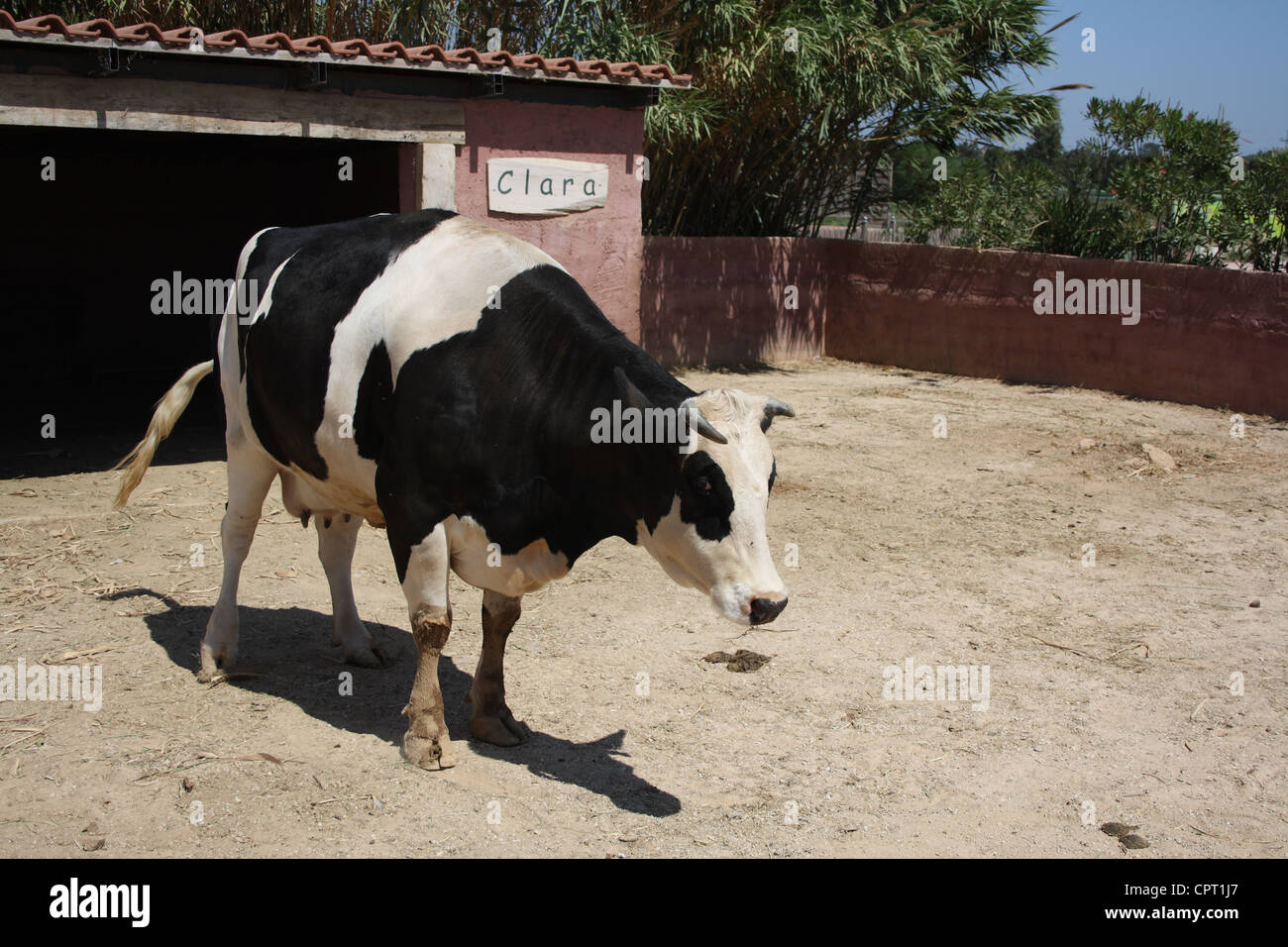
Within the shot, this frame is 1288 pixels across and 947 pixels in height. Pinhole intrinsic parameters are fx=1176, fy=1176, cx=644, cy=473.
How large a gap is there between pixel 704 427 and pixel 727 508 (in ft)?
0.85

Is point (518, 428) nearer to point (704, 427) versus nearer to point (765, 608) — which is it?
point (704, 427)

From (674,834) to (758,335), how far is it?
11.5 metres

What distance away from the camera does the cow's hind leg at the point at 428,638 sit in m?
4.09

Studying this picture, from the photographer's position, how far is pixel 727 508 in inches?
138

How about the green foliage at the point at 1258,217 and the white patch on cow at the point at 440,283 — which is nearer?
the white patch on cow at the point at 440,283

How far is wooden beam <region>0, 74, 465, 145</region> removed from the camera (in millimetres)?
6902

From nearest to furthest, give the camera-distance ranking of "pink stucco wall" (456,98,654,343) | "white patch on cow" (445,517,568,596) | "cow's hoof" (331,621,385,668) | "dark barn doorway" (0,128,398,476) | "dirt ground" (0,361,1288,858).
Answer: "dirt ground" (0,361,1288,858) < "white patch on cow" (445,517,568,596) < "cow's hoof" (331,621,385,668) < "pink stucco wall" (456,98,654,343) < "dark barn doorway" (0,128,398,476)

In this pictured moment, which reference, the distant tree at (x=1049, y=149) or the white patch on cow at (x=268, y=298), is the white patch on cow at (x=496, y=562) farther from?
the distant tree at (x=1049, y=149)

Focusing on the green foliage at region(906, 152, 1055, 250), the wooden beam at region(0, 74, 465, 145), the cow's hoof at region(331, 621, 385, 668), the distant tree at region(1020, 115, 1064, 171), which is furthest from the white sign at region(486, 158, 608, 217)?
the distant tree at region(1020, 115, 1064, 171)

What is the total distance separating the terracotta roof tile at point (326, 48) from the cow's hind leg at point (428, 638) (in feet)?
14.5

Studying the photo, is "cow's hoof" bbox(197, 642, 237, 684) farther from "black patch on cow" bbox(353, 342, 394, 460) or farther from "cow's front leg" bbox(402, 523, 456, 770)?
"black patch on cow" bbox(353, 342, 394, 460)

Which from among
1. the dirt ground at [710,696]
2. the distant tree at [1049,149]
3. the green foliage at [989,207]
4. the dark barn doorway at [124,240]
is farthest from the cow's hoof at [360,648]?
the distant tree at [1049,149]

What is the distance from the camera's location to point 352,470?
432cm

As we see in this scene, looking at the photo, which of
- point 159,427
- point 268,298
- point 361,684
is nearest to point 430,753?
point 361,684
